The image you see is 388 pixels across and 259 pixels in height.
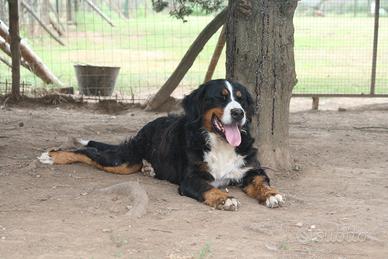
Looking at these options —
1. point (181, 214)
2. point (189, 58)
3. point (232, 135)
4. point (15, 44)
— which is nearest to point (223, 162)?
point (232, 135)

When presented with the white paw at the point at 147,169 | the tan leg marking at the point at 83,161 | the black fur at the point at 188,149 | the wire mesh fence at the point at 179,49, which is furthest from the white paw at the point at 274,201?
the wire mesh fence at the point at 179,49

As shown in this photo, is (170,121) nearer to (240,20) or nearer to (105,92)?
(240,20)

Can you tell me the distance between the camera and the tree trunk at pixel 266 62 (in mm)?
6160

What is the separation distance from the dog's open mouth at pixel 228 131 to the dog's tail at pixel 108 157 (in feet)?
3.87

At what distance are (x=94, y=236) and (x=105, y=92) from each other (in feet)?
28.3

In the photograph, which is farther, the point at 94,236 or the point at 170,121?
the point at 170,121

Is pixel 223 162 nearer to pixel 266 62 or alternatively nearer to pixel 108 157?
pixel 266 62

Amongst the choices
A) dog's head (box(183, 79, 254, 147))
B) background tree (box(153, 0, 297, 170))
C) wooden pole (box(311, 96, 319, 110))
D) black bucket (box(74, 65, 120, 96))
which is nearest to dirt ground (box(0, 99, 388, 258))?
background tree (box(153, 0, 297, 170))

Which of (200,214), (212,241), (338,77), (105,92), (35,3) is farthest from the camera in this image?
(35,3)

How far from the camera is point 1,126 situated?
8.63m

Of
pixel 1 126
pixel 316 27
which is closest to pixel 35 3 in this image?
pixel 316 27

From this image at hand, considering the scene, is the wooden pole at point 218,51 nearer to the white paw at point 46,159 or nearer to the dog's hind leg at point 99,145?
the dog's hind leg at point 99,145

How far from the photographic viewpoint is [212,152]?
5.73 meters

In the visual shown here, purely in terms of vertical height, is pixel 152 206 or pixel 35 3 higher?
pixel 35 3
